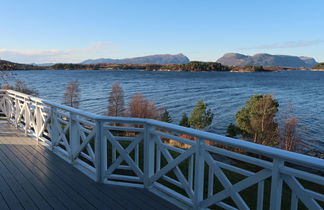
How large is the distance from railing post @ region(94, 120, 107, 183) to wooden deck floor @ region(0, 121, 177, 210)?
0.15 meters

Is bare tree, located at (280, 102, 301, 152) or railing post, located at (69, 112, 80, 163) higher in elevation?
railing post, located at (69, 112, 80, 163)

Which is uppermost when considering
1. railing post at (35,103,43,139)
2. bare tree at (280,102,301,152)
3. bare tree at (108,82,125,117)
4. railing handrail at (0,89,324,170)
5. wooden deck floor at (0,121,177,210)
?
railing handrail at (0,89,324,170)

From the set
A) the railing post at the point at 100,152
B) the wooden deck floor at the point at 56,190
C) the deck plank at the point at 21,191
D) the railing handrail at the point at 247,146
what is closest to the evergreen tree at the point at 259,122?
the wooden deck floor at the point at 56,190

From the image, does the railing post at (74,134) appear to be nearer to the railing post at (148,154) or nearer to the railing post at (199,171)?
the railing post at (148,154)

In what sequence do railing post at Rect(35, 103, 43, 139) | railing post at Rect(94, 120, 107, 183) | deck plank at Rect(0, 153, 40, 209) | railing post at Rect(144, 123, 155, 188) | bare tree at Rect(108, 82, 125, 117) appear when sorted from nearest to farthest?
1. deck plank at Rect(0, 153, 40, 209)
2. railing post at Rect(144, 123, 155, 188)
3. railing post at Rect(94, 120, 107, 183)
4. railing post at Rect(35, 103, 43, 139)
5. bare tree at Rect(108, 82, 125, 117)

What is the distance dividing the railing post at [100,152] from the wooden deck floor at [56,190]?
15 cm

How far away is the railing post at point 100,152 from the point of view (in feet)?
12.7

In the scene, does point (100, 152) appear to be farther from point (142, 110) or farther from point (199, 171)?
point (142, 110)

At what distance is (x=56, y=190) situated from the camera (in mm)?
3637

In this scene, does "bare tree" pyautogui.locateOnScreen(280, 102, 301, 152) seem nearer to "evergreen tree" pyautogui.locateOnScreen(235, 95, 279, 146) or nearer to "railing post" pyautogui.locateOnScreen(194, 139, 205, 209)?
"evergreen tree" pyautogui.locateOnScreen(235, 95, 279, 146)

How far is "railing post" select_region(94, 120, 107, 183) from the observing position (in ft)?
12.7

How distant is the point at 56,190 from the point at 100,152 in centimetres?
75

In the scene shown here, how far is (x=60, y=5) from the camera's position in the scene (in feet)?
48.7

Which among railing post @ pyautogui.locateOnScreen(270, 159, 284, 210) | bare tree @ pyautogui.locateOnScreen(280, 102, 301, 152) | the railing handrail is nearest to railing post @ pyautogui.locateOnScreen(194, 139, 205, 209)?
the railing handrail
